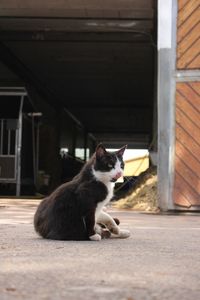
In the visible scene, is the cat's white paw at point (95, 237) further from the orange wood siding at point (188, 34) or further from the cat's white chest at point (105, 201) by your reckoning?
the orange wood siding at point (188, 34)

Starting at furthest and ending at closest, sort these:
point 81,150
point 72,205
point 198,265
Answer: point 81,150, point 72,205, point 198,265

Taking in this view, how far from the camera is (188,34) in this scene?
32.4 ft

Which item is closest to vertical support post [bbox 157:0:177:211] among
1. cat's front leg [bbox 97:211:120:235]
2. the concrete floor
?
the concrete floor

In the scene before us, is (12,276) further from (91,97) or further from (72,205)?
(91,97)

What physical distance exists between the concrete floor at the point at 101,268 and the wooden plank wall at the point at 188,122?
3.95 m

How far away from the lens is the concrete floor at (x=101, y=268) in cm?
286

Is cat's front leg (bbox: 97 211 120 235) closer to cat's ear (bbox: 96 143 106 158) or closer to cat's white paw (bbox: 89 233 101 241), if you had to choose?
cat's white paw (bbox: 89 233 101 241)

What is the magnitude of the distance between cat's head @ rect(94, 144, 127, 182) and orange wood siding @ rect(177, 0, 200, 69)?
4.88m

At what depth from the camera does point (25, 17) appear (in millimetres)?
14539

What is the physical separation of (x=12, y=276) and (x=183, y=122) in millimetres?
6878

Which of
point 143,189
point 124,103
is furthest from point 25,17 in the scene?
point 124,103

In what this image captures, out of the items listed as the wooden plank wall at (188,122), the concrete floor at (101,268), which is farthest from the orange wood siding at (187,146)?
the concrete floor at (101,268)

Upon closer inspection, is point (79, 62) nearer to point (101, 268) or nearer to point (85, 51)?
point (85, 51)

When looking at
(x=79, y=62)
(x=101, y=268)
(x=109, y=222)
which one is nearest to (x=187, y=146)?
(x=109, y=222)
